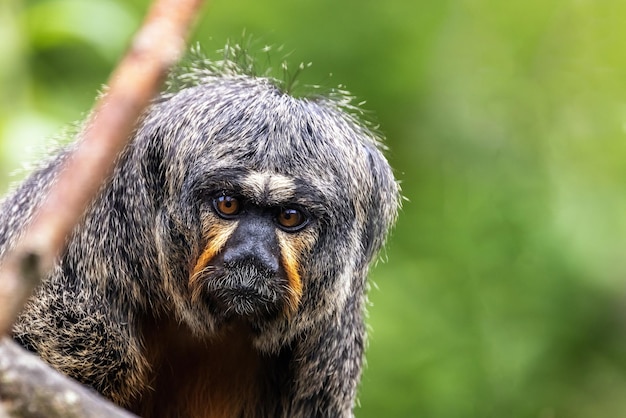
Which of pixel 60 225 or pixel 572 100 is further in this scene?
pixel 572 100

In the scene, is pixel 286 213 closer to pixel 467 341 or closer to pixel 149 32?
pixel 149 32

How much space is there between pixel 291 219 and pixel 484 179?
4.73m

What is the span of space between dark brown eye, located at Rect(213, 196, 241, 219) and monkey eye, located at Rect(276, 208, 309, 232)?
0.62ft

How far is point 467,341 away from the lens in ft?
27.7

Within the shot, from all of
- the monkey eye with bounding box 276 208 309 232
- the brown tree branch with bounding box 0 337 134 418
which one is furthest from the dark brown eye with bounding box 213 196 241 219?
the brown tree branch with bounding box 0 337 134 418

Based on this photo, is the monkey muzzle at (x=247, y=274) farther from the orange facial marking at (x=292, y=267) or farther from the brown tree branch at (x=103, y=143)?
the brown tree branch at (x=103, y=143)

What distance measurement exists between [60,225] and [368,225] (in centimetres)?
320

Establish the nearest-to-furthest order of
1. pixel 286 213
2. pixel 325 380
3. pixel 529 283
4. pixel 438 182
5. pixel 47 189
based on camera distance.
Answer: pixel 286 213 < pixel 47 189 < pixel 325 380 < pixel 529 283 < pixel 438 182

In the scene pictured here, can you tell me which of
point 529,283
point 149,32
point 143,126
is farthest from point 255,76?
point 529,283

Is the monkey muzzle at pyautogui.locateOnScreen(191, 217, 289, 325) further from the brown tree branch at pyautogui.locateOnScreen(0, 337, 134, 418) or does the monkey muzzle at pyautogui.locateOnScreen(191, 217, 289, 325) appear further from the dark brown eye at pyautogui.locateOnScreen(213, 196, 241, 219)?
the brown tree branch at pyautogui.locateOnScreen(0, 337, 134, 418)

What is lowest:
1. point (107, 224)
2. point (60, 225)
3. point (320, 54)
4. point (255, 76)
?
point (60, 225)

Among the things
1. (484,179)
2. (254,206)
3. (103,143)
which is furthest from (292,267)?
(484,179)

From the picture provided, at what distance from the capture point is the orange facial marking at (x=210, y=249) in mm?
4168

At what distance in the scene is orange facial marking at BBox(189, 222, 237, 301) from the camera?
4.17m
